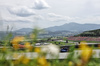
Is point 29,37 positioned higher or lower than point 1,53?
higher

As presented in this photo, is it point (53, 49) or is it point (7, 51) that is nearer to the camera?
point (53, 49)

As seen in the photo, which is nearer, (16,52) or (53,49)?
(53,49)

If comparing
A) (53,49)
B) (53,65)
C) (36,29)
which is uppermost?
(36,29)

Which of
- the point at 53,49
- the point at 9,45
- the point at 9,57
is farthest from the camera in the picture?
the point at 9,45

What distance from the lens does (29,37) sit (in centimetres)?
120

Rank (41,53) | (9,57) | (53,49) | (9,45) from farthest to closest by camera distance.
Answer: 1. (9,45)
2. (9,57)
3. (41,53)
4. (53,49)

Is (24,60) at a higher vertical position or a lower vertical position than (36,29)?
lower

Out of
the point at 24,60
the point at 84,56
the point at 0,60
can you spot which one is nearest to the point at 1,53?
the point at 0,60

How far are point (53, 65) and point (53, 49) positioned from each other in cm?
30

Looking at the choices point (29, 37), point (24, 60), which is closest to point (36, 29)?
point (29, 37)

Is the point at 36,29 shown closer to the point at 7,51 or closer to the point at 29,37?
the point at 29,37

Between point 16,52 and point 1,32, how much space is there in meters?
0.17

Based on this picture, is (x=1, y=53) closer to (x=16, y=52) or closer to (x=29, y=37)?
(x=16, y=52)

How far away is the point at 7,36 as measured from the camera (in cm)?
128
